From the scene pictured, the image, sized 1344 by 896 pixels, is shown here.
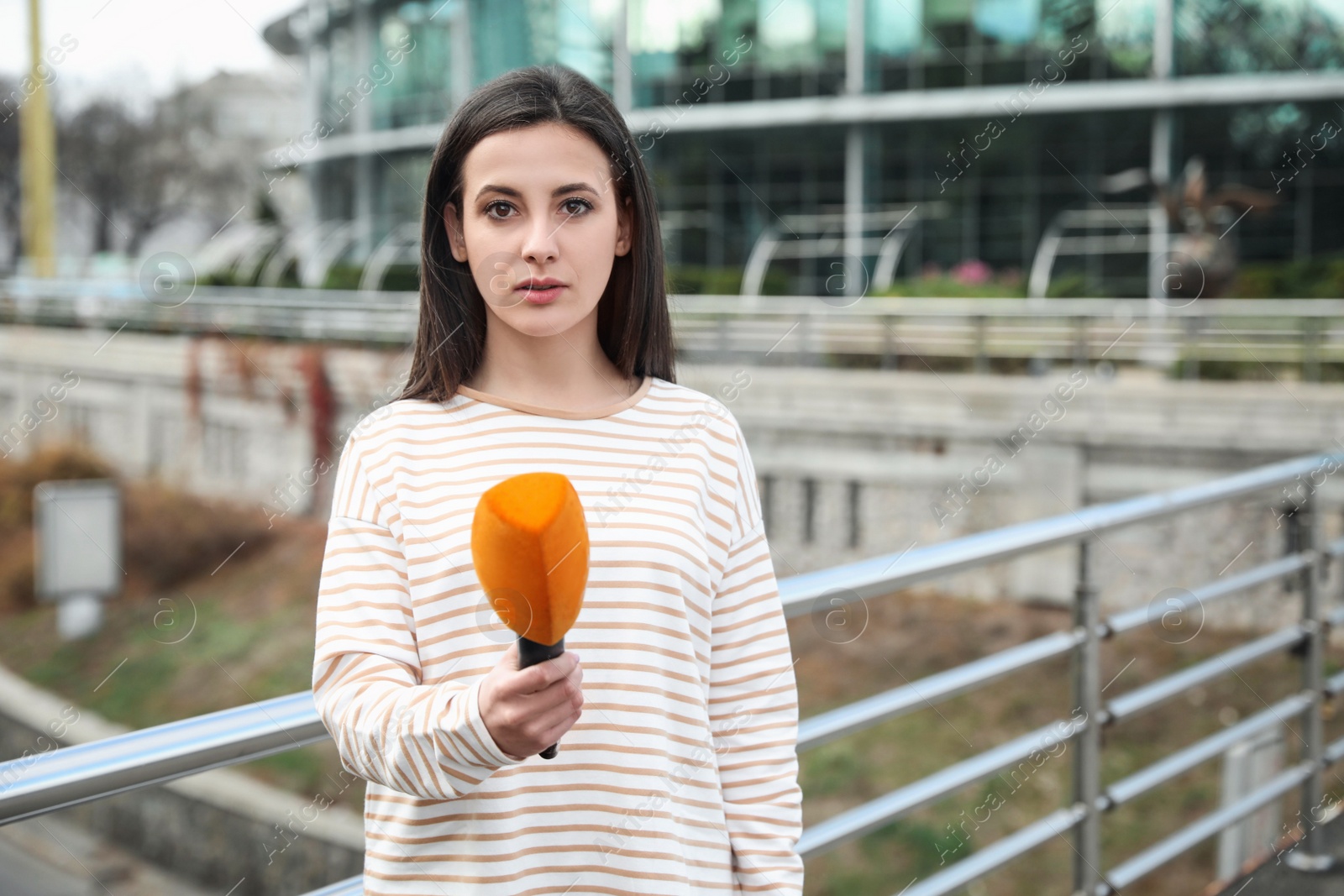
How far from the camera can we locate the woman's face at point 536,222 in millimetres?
1315

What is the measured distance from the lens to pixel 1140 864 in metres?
2.94

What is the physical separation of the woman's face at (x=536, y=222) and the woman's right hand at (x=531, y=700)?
41 cm

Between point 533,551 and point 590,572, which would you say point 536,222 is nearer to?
→ point 590,572

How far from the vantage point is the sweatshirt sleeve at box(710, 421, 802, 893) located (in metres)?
1.42

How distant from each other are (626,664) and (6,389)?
87.8 ft

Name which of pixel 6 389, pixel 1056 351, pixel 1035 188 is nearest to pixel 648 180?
pixel 1056 351

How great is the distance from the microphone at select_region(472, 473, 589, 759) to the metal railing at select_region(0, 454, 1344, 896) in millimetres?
638

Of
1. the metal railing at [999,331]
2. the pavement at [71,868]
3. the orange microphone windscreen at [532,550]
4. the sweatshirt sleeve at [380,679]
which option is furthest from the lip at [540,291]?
the pavement at [71,868]

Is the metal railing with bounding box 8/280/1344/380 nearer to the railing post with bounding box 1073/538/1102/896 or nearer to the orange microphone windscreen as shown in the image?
the railing post with bounding box 1073/538/1102/896

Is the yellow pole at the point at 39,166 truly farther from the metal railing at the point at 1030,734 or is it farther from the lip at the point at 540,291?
the lip at the point at 540,291

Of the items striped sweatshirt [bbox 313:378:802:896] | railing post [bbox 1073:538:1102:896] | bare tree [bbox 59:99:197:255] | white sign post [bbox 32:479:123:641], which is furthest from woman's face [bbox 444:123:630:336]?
bare tree [bbox 59:99:197:255]

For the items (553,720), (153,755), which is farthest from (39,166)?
(553,720)

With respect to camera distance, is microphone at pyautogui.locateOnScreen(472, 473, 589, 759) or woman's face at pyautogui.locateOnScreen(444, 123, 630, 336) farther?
woman's face at pyautogui.locateOnScreen(444, 123, 630, 336)

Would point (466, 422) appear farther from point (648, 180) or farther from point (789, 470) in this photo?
point (789, 470)
